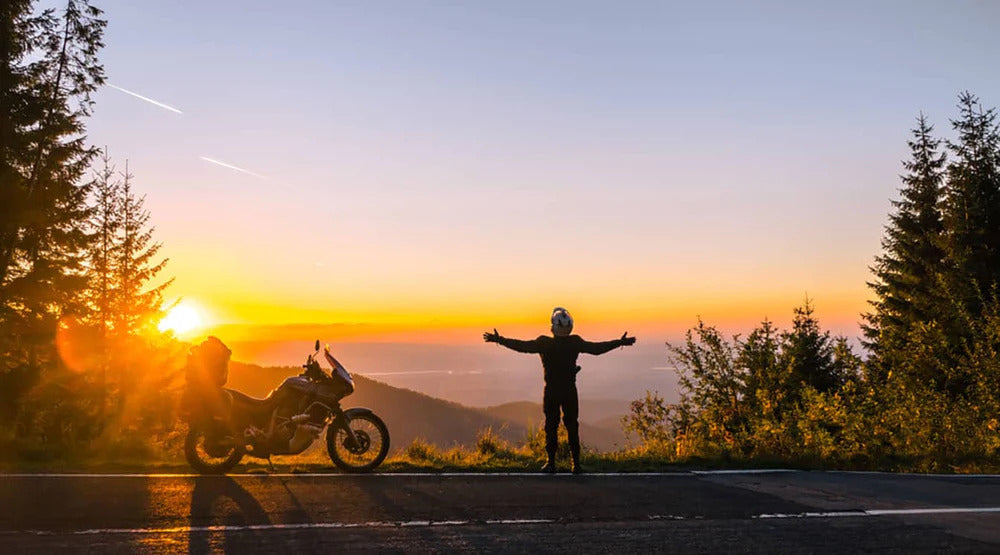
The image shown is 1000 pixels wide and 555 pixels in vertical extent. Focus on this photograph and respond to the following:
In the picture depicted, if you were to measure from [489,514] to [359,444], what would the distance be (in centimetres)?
337

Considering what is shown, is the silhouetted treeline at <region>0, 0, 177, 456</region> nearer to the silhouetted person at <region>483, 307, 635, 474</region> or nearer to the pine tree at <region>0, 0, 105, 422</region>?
the pine tree at <region>0, 0, 105, 422</region>

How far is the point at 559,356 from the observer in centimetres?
1004

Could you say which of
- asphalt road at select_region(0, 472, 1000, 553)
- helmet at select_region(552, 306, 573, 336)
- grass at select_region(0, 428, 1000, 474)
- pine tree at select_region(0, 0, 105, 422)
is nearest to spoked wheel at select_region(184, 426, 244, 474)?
grass at select_region(0, 428, 1000, 474)

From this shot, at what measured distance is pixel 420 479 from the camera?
335 inches

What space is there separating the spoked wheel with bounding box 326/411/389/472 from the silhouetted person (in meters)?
2.04

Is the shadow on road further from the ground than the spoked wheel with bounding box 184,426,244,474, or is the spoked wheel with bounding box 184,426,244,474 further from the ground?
the spoked wheel with bounding box 184,426,244,474

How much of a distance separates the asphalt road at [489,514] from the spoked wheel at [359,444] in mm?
716

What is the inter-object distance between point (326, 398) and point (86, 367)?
22.3m

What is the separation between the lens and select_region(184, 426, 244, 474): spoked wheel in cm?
877

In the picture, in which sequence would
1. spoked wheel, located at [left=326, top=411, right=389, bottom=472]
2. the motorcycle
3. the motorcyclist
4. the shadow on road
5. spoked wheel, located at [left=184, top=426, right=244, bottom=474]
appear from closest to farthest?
the shadow on road → spoked wheel, located at [left=184, top=426, right=244, bottom=474] → the motorcycle → the motorcyclist → spoked wheel, located at [left=326, top=411, right=389, bottom=472]

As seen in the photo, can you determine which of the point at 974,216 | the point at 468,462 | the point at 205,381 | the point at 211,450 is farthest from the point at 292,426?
the point at 974,216

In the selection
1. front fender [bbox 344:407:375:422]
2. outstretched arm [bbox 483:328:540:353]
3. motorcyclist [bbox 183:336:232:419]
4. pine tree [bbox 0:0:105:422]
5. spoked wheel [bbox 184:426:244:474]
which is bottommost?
spoked wheel [bbox 184:426:244:474]

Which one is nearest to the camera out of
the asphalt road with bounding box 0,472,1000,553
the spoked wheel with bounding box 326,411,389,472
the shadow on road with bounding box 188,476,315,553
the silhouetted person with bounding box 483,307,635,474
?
the shadow on road with bounding box 188,476,315,553

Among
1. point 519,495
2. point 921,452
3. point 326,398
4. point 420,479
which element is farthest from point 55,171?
point 921,452
